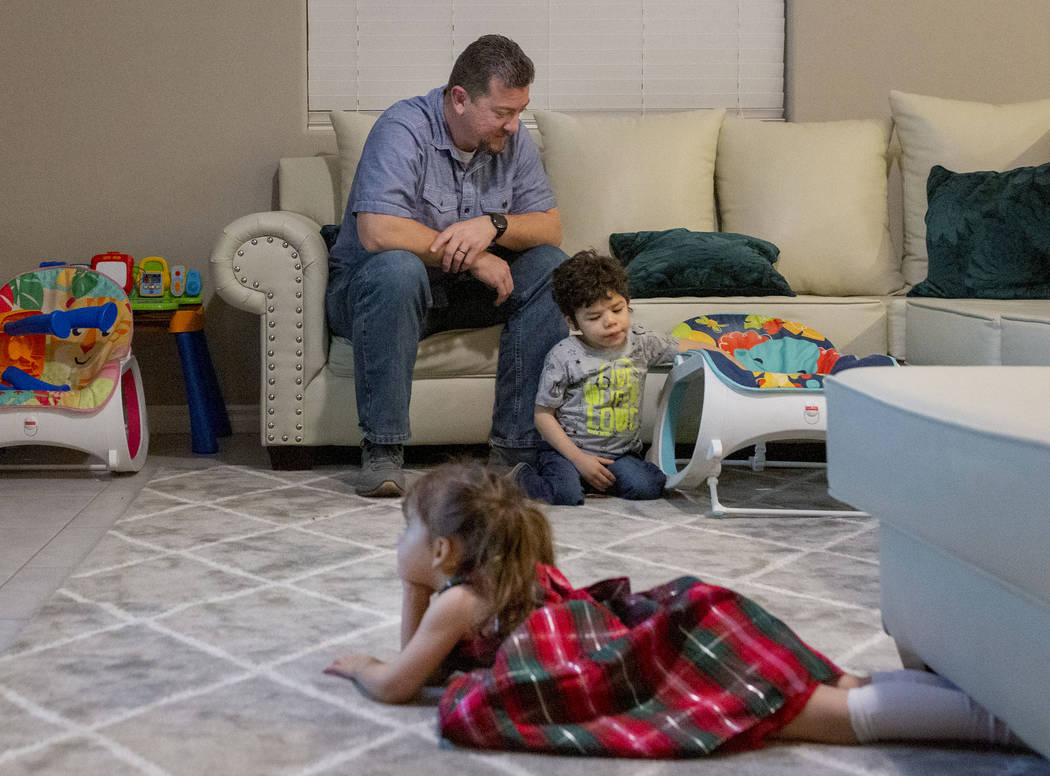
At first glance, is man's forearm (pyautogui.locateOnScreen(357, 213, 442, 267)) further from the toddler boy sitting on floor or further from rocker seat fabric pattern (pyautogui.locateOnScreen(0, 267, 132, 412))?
rocker seat fabric pattern (pyautogui.locateOnScreen(0, 267, 132, 412))

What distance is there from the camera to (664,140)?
3.43 meters

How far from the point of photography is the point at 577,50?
3.81 metres

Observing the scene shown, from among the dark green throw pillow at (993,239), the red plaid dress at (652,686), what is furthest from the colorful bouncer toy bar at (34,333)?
the dark green throw pillow at (993,239)

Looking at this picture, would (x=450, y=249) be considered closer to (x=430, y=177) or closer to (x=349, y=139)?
(x=430, y=177)

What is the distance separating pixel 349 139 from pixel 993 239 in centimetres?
184

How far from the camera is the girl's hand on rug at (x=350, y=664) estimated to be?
4.71 feet

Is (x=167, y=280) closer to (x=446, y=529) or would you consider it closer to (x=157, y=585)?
(x=157, y=585)

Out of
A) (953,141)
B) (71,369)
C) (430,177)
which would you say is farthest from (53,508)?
(953,141)

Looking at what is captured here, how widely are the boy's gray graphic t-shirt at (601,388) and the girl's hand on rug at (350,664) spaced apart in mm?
1259

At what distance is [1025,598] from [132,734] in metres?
0.96

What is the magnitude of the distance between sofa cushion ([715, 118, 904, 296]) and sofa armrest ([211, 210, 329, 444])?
1.33 m

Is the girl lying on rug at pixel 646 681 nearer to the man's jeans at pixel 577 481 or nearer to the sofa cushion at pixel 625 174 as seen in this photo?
the man's jeans at pixel 577 481

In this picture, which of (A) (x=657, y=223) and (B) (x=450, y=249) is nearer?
(B) (x=450, y=249)

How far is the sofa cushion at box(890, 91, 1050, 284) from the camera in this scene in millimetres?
3406
